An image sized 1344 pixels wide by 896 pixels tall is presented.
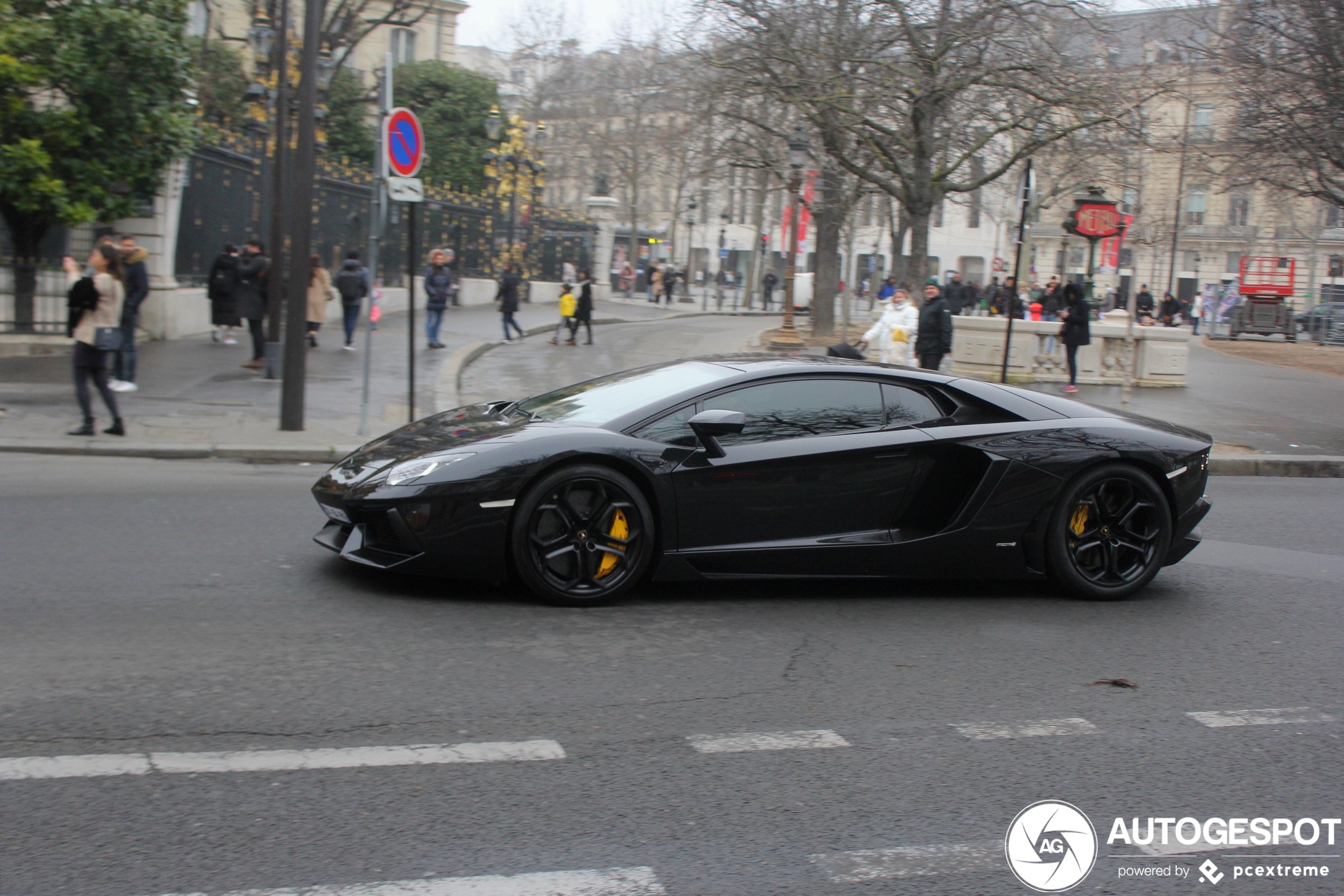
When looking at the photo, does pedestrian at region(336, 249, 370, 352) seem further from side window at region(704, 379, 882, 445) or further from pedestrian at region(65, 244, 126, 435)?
side window at region(704, 379, 882, 445)

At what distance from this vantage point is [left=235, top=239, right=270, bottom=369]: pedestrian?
55.3 ft

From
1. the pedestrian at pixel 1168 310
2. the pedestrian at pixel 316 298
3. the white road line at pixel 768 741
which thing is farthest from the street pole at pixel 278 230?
the pedestrian at pixel 1168 310

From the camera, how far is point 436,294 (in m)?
22.3

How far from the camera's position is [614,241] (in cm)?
6500

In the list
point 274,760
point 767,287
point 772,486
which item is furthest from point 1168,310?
point 274,760

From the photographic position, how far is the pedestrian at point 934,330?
16.1 metres

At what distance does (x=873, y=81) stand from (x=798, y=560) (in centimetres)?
1733

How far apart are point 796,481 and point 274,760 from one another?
295 centimetres

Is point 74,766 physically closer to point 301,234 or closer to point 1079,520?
point 1079,520

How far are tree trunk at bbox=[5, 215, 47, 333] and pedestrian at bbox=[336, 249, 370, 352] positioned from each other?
4.55 metres

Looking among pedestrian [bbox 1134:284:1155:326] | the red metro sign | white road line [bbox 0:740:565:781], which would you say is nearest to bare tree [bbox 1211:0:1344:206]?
pedestrian [bbox 1134:284:1155:326]

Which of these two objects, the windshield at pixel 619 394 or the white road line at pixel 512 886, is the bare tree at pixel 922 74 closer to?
the windshield at pixel 619 394

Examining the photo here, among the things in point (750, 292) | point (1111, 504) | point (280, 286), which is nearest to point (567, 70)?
point (750, 292)

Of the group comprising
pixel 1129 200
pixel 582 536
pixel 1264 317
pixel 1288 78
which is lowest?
pixel 582 536
